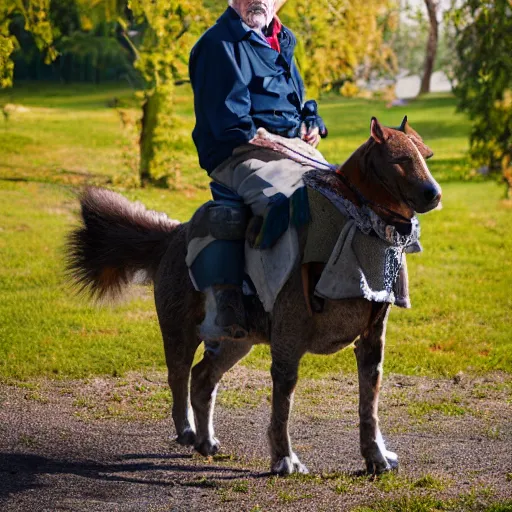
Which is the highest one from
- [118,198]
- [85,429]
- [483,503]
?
[118,198]

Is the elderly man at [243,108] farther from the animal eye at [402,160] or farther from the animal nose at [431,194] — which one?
the animal nose at [431,194]

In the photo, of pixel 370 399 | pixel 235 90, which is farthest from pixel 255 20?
pixel 370 399

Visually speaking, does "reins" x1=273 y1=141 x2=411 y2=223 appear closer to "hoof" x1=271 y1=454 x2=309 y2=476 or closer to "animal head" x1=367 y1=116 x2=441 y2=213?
"animal head" x1=367 y1=116 x2=441 y2=213

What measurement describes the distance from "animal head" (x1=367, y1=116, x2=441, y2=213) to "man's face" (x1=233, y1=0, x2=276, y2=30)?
1.30m

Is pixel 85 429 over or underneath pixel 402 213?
→ underneath

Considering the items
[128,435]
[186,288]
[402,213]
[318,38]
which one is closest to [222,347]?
[186,288]

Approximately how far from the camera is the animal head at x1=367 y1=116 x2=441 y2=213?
17.2 feet

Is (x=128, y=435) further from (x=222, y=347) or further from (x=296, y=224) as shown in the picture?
(x=296, y=224)

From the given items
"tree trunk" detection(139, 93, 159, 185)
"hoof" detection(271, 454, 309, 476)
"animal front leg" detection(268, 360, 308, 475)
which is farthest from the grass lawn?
"hoof" detection(271, 454, 309, 476)

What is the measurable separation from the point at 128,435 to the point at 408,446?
6.48 ft

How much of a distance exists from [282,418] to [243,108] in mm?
1828

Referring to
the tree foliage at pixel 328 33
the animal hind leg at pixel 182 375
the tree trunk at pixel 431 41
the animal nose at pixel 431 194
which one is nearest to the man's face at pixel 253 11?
the animal nose at pixel 431 194

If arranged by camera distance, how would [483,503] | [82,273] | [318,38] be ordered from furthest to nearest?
1. [318,38]
2. [82,273]
3. [483,503]

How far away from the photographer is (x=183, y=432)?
6758 mm
